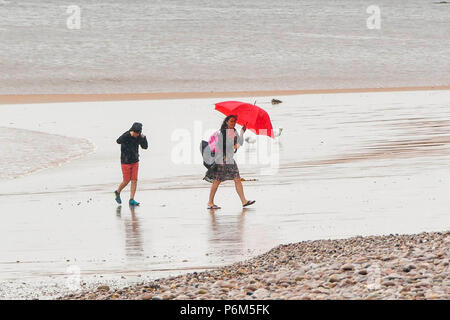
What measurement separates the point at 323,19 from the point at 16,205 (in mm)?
82522

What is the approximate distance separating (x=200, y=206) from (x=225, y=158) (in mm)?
822

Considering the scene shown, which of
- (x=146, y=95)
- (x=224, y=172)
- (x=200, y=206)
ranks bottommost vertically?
(x=200, y=206)

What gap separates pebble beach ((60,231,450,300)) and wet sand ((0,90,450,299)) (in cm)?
82

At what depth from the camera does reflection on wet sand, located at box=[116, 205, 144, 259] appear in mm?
10859

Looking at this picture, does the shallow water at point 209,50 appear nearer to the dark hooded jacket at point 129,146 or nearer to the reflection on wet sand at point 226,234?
the dark hooded jacket at point 129,146

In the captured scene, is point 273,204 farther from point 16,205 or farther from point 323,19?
point 323,19

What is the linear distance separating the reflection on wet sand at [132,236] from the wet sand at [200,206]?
2 centimetres

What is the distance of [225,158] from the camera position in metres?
14.3

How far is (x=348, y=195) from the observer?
14594 millimetres

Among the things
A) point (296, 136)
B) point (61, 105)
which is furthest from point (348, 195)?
point (61, 105)

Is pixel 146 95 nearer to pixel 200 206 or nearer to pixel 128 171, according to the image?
pixel 128 171

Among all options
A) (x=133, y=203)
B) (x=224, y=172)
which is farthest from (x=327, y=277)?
(x=133, y=203)

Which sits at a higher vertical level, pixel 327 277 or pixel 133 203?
pixel 133 203

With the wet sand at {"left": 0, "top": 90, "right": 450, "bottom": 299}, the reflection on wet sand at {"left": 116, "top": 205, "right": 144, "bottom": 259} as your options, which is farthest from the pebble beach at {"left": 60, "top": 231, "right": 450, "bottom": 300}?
the reflection on wet sand at {"left": 116, "top": 205, "right": 144, "bottom": 259}
